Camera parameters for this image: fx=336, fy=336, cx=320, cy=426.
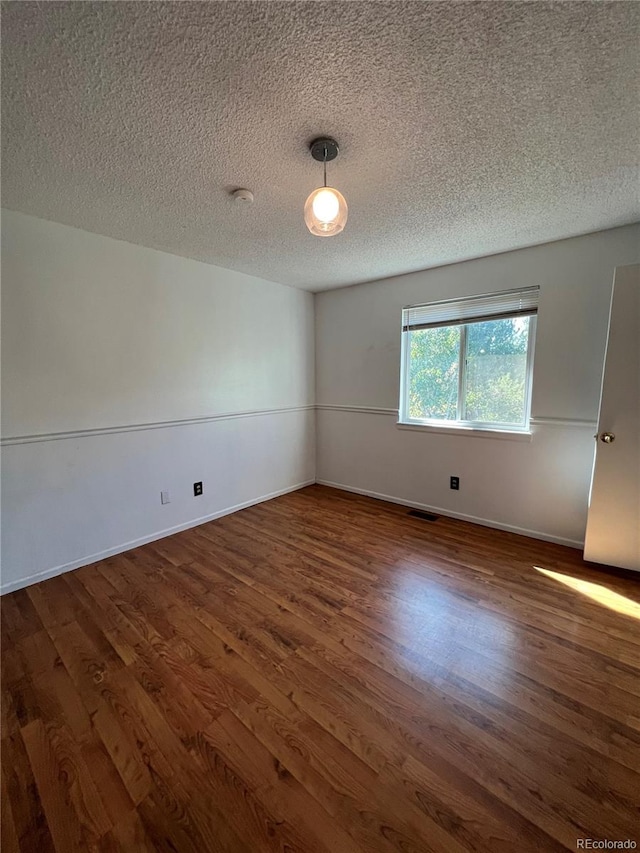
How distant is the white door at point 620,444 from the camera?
6.95ft

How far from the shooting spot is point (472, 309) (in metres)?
2.97

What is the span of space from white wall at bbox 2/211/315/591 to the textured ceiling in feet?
1.38

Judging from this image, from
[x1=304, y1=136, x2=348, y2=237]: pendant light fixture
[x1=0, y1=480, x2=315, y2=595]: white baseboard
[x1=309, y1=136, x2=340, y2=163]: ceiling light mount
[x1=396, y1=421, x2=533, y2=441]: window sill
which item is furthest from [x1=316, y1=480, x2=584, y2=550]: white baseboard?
[x1=309, y1=136, x2=340, y2=163]: ceiling light mount

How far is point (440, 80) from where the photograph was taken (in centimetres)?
115

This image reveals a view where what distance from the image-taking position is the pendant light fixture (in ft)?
4.44

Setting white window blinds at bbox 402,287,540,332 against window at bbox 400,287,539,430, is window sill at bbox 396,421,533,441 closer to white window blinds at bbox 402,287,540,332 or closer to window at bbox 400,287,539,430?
window at bbox 400,287,539,430

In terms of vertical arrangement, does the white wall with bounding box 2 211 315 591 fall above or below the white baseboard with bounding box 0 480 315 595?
above

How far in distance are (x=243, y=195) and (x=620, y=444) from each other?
2780 mm

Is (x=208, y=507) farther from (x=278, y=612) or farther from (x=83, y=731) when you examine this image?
(x=83, y=731)

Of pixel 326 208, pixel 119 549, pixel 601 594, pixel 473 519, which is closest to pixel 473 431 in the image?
pixel 473 519

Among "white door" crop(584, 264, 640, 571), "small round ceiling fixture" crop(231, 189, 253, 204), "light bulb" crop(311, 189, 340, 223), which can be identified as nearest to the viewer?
"light bulb" crop(311, 189, 340, 223)

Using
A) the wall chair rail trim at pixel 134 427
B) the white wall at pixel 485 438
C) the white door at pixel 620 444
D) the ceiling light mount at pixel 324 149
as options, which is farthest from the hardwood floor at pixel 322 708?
the ceiling light mount at pixel 324 149

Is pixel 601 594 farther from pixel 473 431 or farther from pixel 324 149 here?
pixel 324 149

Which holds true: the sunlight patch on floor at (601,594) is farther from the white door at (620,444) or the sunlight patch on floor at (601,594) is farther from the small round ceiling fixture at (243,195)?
the small round ceiling fixture at (243,195)
